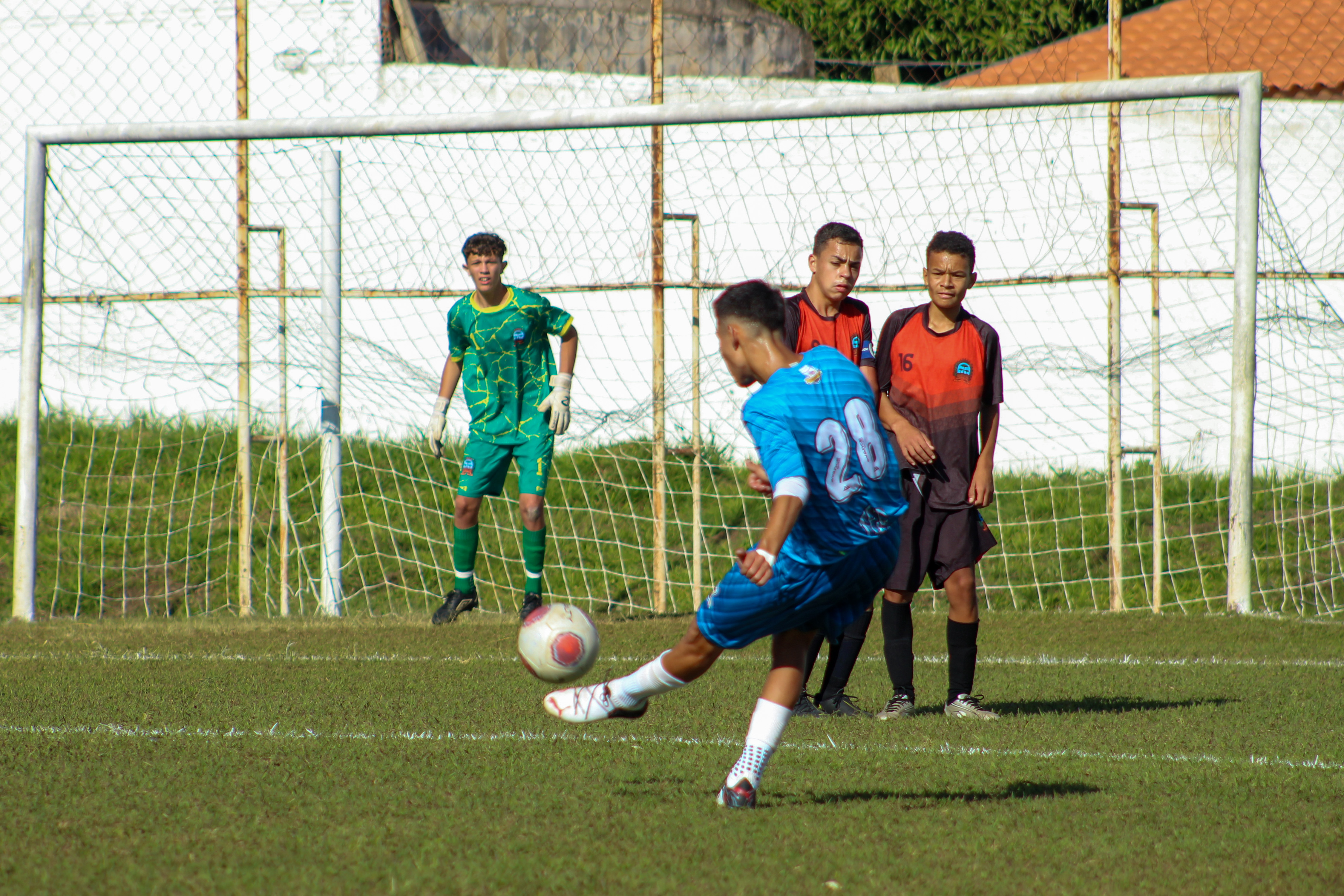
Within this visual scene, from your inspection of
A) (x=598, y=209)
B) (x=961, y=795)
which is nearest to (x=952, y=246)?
(x=961, y=795)

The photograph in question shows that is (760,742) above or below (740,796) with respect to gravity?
above

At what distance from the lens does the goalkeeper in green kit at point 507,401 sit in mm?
7477

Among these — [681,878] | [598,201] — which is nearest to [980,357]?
[681,878]

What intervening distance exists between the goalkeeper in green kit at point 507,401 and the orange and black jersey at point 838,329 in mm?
2531

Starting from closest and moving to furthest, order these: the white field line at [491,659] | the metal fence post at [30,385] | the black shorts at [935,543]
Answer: the black shorts at [935,543] < the white field line at [491,659] < the metal fence post at [30,385]

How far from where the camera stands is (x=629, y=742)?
4.45 metres

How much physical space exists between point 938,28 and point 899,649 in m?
14.0

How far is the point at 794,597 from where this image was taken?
355cm

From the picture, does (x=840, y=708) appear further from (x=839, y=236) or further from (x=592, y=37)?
(x=592, y=37)

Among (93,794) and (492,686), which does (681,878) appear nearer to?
(93,794)

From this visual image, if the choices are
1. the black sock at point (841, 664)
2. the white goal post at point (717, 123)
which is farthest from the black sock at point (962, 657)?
the white goal post at point (717, 123)

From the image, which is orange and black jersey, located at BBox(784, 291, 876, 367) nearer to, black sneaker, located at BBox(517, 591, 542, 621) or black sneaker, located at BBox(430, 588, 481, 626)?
black sneaker, located at BBox(517, 591, 542, 621)

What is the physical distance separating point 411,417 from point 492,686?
5.63 m

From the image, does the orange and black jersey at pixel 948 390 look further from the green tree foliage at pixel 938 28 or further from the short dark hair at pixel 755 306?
the green tree foliage at pixel 938 28
